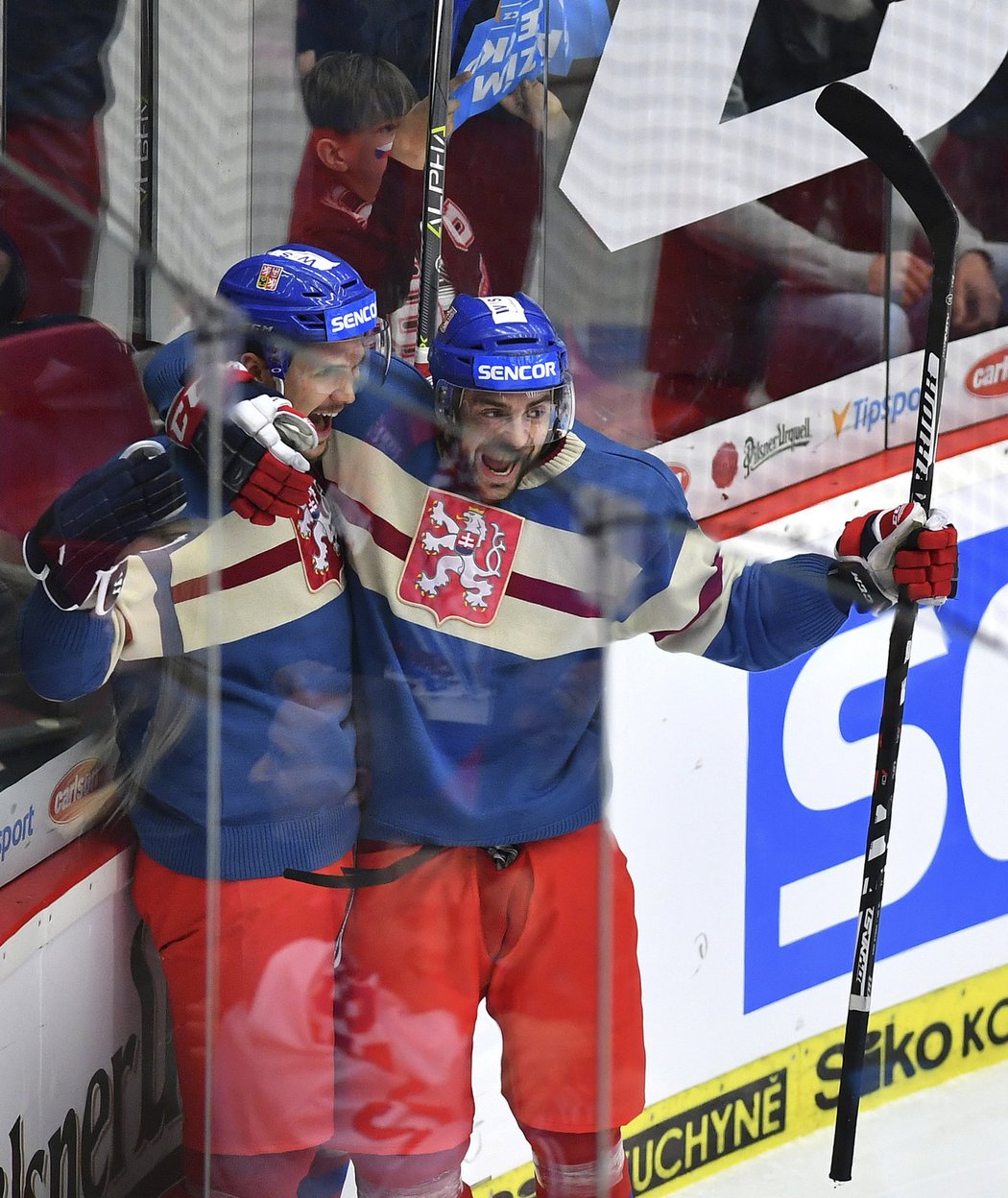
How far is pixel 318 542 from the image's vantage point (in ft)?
3.76

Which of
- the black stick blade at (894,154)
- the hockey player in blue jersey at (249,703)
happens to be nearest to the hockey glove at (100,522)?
the hockey player in blue jersey at (249,703)

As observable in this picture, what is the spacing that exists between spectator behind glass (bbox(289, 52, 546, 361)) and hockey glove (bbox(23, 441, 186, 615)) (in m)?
0.30

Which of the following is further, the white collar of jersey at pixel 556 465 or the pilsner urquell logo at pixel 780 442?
the pilsner urquell logo at pixel 780 442

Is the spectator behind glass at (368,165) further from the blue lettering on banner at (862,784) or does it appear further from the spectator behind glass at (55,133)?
the blue lettering on banner at (862,784)

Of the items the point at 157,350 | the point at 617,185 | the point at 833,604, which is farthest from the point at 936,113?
the point at 157,350

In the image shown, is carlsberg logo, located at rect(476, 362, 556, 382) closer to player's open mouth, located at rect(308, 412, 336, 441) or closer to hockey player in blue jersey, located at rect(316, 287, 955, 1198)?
hockey player in blue jersey, located at rect(316, 287, 955, 1198)

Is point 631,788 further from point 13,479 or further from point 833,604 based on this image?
point 13,479

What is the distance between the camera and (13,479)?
3.51 ft

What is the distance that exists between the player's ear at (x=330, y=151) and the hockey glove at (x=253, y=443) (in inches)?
11.1

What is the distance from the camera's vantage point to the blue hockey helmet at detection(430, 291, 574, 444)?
1.15 m

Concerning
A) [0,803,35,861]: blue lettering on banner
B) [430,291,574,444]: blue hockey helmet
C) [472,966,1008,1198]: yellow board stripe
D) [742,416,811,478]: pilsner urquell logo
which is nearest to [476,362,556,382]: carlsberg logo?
[430,291,574,444]: blue hockey helmet

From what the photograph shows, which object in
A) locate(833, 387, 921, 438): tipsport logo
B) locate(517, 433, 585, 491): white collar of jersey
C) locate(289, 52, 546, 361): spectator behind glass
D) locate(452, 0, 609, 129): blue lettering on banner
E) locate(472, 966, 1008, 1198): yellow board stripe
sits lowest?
locate(472, 966, 1008, 1198): yellow board stripe

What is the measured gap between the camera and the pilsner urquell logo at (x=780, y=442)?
1330 millimetres

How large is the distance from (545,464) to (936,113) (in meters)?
0.56
